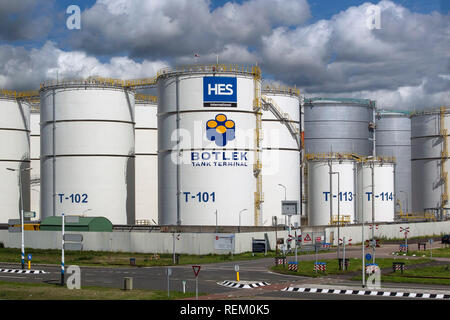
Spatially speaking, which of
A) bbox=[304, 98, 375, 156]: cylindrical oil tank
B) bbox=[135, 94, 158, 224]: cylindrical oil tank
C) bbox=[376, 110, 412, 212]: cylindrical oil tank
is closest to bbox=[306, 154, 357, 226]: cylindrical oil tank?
bbox=[304, 98, 375, 156]: cylindrical oil tank

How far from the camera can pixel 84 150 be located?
75000mm

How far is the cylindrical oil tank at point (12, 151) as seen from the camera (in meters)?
85.2

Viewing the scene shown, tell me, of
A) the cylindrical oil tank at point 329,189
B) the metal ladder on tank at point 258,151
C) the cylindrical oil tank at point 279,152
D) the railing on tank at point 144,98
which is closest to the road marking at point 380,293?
the metal ladder on tank at point 258,151

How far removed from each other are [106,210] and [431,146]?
5154cm

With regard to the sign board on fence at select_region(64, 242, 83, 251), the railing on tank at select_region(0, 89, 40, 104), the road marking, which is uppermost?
the railing on tank at select_region(0, 89, 40, 104)

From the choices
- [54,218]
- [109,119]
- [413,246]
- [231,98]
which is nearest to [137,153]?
[109,119]

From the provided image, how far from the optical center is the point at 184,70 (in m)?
68.2

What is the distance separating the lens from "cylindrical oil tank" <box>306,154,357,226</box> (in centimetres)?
8488

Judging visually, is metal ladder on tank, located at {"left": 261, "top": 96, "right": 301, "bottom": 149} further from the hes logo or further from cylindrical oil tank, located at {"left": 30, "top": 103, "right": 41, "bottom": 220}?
cylindrical oil tank, located at {"left": 30, "top": 103, "right": 41, "bottom": 220}

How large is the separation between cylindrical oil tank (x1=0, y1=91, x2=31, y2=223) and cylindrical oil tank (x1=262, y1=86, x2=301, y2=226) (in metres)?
32.3

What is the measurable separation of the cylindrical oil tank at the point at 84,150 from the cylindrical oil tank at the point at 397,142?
176 feet

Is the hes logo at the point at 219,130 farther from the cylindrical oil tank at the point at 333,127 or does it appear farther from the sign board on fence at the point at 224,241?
the cylindrical oil tank at the point at 333,127

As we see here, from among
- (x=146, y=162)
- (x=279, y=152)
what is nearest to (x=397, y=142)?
(x=279, y=152)
